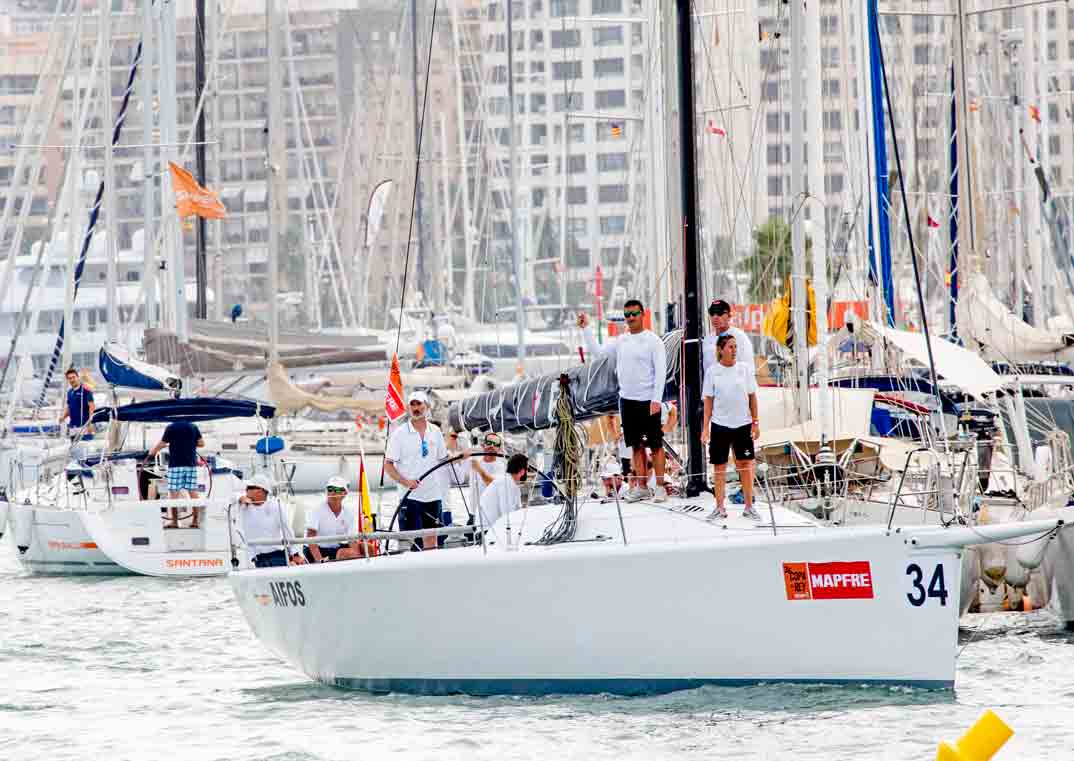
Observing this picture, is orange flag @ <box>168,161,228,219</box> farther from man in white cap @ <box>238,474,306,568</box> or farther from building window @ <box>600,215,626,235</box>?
building window @ <box>600,215,626,235</box>

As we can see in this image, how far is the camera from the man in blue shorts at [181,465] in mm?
21562

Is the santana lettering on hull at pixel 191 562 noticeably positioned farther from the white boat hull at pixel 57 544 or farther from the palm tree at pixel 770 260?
the palm tree at pixel 770 260

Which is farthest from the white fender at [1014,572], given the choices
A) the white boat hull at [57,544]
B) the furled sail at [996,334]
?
the white boat hull at [57,544]

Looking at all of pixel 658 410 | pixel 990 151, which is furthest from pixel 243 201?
pixel 658 410

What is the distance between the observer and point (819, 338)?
1695 cm

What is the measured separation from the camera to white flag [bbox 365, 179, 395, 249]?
3691 centimetres

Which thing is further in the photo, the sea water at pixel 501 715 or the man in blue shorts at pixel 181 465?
the man in blue shorts at pixel 181 465

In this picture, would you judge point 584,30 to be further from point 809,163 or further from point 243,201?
point 809,163

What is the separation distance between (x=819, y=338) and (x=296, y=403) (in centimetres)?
1514

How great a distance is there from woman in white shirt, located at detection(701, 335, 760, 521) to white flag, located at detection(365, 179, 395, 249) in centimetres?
2411

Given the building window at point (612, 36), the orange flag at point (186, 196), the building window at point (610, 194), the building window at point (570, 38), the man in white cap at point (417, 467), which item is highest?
the building window at point (612, 36)

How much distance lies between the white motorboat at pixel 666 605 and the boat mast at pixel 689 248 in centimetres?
75

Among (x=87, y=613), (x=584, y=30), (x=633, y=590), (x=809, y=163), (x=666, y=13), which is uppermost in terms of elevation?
(x=584, y=30)

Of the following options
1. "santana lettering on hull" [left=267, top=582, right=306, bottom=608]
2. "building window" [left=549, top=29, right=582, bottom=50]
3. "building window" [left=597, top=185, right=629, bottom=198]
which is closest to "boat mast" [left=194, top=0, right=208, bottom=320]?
"santana lettering on hull" [left=267, top=582, right=306, bottom=608]
